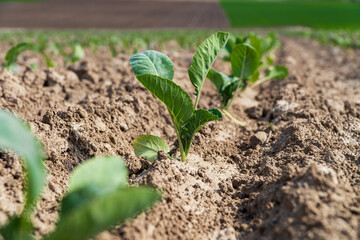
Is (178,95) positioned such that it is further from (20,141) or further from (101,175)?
(20,141)

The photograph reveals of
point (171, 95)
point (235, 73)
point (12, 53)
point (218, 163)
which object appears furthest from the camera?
point (12, 53)

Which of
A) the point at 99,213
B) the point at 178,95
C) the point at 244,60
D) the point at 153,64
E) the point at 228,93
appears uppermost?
the point at 244,60

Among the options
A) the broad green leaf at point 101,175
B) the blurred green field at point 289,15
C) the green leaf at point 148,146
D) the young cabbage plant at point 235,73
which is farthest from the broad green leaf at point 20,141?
the blurred green field at point 289,15

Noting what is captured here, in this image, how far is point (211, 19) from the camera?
90.8 feet

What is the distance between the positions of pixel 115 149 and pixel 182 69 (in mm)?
2251

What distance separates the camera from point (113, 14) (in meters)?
30.4

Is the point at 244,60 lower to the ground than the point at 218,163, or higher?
higher

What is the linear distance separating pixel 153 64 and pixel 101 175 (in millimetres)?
923

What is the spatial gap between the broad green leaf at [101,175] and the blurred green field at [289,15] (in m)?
25.7

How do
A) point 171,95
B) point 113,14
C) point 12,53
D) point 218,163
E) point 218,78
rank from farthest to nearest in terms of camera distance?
point 113,14 < point 12,53 < point 218,78 < point 218,163 < point 171,95

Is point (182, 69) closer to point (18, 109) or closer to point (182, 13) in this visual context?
point (18, 109)

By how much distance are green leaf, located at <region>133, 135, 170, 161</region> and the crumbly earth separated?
0.24ft

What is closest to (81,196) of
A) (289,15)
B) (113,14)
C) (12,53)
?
(12,53)

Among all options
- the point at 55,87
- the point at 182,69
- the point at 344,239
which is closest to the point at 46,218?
the point at 344,239
